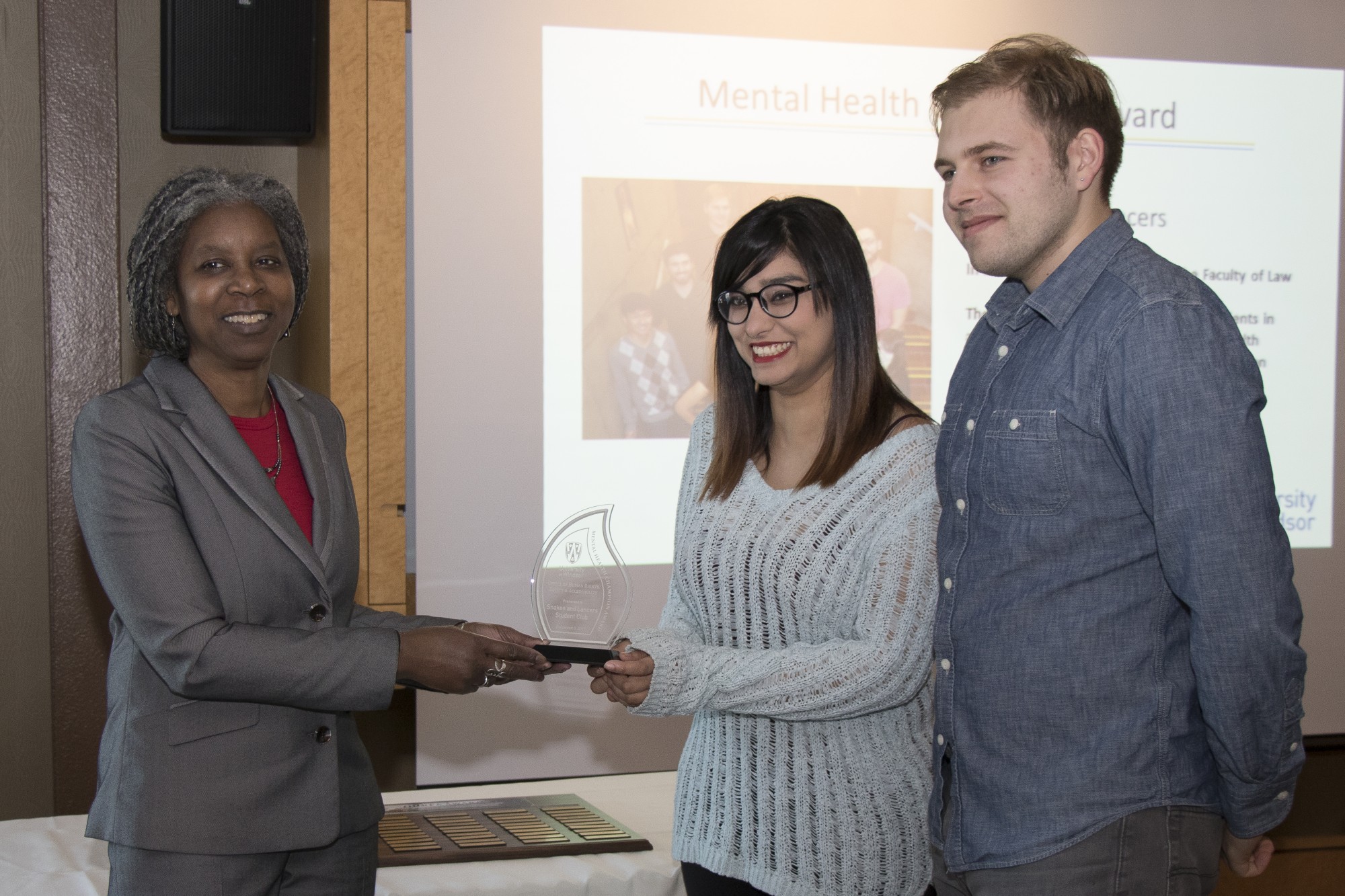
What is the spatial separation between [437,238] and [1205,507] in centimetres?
242

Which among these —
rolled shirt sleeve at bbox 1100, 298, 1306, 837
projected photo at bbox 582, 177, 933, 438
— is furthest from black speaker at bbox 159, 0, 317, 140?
rolled shirt sleeve at bbox 1100, 298, 1306, 837

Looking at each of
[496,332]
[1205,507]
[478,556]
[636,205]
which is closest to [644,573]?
[478,556]

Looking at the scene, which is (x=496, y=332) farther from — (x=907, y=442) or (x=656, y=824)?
(x=907, y=442)

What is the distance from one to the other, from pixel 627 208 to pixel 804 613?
1.95 metres

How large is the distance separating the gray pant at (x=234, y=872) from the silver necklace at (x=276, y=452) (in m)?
0.53

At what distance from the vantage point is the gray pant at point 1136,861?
1.33 meters

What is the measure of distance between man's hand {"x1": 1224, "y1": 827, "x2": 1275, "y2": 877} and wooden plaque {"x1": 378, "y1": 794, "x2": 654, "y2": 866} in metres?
1.37

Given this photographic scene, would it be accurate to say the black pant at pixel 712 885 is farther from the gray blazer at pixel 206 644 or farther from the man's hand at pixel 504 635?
the gray blazer at pixel 206 644

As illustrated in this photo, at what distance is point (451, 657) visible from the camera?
168cm

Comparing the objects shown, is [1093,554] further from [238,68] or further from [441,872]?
[238,68]

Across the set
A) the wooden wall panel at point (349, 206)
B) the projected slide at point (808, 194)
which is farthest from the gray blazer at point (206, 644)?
the projected slide at point (808, 194)

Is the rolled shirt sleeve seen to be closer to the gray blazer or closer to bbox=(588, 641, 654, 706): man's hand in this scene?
bbox=(588, 641, 654, 706): man's hand

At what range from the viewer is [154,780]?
58.6 inches

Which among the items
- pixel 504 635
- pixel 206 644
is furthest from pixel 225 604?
pixel 504 635
